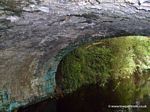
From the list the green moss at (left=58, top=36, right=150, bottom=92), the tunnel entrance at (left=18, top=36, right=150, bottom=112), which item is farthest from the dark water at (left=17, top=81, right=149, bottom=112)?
the green moss at (left=58, top=36, right=150, bottom=92)

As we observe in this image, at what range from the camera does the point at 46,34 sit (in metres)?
2.59

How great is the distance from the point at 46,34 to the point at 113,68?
2858 millimetres

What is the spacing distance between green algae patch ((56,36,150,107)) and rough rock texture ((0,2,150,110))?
1.59 feet

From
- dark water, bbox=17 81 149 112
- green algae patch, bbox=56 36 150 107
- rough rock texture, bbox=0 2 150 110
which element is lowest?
dark water, bbox=17 81 149 112

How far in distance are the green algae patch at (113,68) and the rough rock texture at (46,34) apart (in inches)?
19.0

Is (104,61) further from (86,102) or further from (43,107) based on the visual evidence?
(43,107)

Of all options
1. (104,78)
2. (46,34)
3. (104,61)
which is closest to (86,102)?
(104,78)

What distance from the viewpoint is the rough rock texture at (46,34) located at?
185 centimetres

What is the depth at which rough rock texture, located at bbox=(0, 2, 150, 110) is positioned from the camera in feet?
6.07

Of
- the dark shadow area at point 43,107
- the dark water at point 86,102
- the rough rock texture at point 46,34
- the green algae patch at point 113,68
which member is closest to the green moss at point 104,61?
the green algae patch at point 113,68

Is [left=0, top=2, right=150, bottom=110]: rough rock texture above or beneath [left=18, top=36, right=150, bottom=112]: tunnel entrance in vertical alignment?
above

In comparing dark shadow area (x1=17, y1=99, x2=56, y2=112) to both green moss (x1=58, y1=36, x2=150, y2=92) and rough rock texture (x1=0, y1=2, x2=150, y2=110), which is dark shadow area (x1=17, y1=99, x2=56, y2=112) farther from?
green moss (x1=58, y1=36, x2=150, y2=92)

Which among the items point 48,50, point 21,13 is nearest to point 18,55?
point 48,50

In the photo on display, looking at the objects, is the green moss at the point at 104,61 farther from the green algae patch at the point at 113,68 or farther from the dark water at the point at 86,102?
the dark water at the point at 86,102
